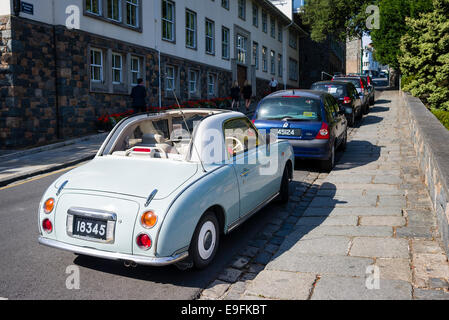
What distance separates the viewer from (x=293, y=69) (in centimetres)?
4741

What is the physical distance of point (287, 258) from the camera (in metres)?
4.77

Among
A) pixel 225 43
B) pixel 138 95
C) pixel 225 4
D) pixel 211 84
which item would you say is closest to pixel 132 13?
pixel 138 95

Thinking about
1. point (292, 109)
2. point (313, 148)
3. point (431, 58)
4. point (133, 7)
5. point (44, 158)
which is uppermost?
point (133, 7)

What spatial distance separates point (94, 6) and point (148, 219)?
47.1 feet

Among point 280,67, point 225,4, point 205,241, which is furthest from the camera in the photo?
point 280,67

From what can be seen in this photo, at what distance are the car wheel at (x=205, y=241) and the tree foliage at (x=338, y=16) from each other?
132 ft

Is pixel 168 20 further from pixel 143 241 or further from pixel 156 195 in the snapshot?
pixel 143 241

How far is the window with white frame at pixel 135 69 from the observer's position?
1889 centimetres
